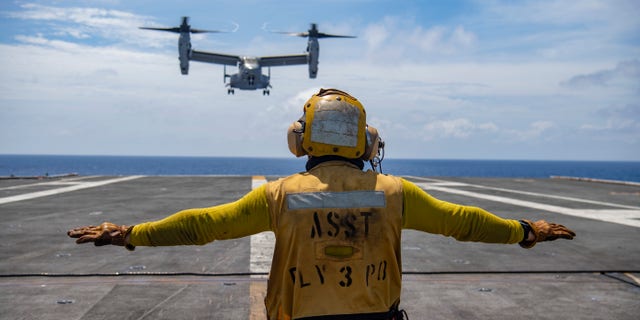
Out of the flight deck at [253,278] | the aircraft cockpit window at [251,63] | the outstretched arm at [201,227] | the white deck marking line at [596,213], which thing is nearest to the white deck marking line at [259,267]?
the flight deck at [253,278]

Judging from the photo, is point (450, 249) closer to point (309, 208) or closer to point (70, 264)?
point (70, 264)

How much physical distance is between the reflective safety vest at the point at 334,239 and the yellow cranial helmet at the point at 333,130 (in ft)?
0.61

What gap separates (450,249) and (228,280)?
4.37 meters

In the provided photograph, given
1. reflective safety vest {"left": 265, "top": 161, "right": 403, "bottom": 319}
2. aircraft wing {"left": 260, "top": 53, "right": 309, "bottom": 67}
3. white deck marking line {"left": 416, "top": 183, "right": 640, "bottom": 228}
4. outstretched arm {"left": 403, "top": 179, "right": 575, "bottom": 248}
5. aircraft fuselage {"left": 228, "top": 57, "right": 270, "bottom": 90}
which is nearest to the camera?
reflective safety vest {"left": 265, "top": 161, "right": 403, "bottom": 319}

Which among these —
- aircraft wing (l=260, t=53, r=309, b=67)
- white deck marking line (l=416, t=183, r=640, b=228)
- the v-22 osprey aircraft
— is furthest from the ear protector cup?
aircraft wing (l=260, t=53, r=309, b=67)

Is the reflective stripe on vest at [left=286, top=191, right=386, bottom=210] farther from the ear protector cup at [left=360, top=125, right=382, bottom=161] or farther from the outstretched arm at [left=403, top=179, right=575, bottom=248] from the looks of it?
the ear protector cup at [left=360, top=125, right=382, bottom=161]

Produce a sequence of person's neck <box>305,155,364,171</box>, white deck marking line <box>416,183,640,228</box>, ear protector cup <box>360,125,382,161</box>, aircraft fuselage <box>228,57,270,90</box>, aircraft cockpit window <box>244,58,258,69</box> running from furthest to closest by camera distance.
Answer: aircraft cockpit window <box>244,58,258,69</box>, aircraft fuselage <box>228,57,270,90</box>, white deck marking line <box>416,183,640,228</box>, ear protector cup <box>360,125,382,161</box>, person's neck <box>305,155,364,171</box>

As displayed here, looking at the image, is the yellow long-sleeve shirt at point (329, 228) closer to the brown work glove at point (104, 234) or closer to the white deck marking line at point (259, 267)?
the brown work glove at point (104, 234)

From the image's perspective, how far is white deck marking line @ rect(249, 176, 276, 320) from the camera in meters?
5.71

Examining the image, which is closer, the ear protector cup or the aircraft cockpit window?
the ear protector cup

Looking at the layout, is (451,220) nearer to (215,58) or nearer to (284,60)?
(284,60)

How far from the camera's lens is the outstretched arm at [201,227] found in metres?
2.79

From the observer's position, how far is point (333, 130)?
2.88m

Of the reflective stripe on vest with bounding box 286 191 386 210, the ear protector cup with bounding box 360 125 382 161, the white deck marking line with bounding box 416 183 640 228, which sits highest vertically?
the ear protector cup with bounding box 360 125 382 161
